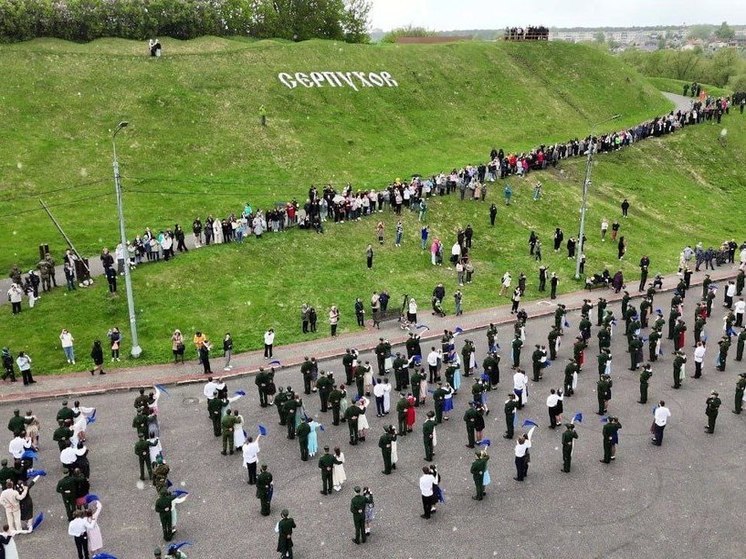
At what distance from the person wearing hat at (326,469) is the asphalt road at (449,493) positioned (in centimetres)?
29

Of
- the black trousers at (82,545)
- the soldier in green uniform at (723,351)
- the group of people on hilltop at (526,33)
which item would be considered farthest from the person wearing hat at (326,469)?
the group of people on hilltop at (526,33)

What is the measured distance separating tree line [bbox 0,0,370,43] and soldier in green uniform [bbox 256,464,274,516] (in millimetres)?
48800

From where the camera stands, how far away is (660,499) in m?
17.9

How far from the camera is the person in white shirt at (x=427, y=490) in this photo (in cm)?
1650

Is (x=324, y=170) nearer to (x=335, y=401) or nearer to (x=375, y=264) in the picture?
(x=375, y=264)

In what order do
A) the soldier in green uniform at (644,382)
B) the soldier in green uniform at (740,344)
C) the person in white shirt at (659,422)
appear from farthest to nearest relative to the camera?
the soldier in green uniform at (740,344) < the soldier in green uniform at (644,382) < the person in white shirt at (659,422)

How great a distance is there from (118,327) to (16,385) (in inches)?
192

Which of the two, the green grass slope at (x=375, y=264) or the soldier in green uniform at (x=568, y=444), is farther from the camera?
the green grass slope at (x=375, y=264)

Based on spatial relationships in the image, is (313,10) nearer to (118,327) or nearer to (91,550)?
(118,327)

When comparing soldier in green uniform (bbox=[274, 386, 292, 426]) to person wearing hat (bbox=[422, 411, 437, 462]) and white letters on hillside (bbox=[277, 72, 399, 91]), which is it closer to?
person wearing hat (bbox=[422, 411, 437, 462])

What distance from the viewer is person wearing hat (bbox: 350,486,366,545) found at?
15680 mm

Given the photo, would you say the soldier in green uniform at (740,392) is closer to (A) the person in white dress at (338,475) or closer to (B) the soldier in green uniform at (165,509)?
(A) the person in white dress at (338,475)

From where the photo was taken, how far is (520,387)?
73.2 feet

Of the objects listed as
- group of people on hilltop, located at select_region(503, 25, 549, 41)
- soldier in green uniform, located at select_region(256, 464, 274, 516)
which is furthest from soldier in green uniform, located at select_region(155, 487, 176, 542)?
group of people on hilltop, located at select_region(503, 25, 549, 41)
